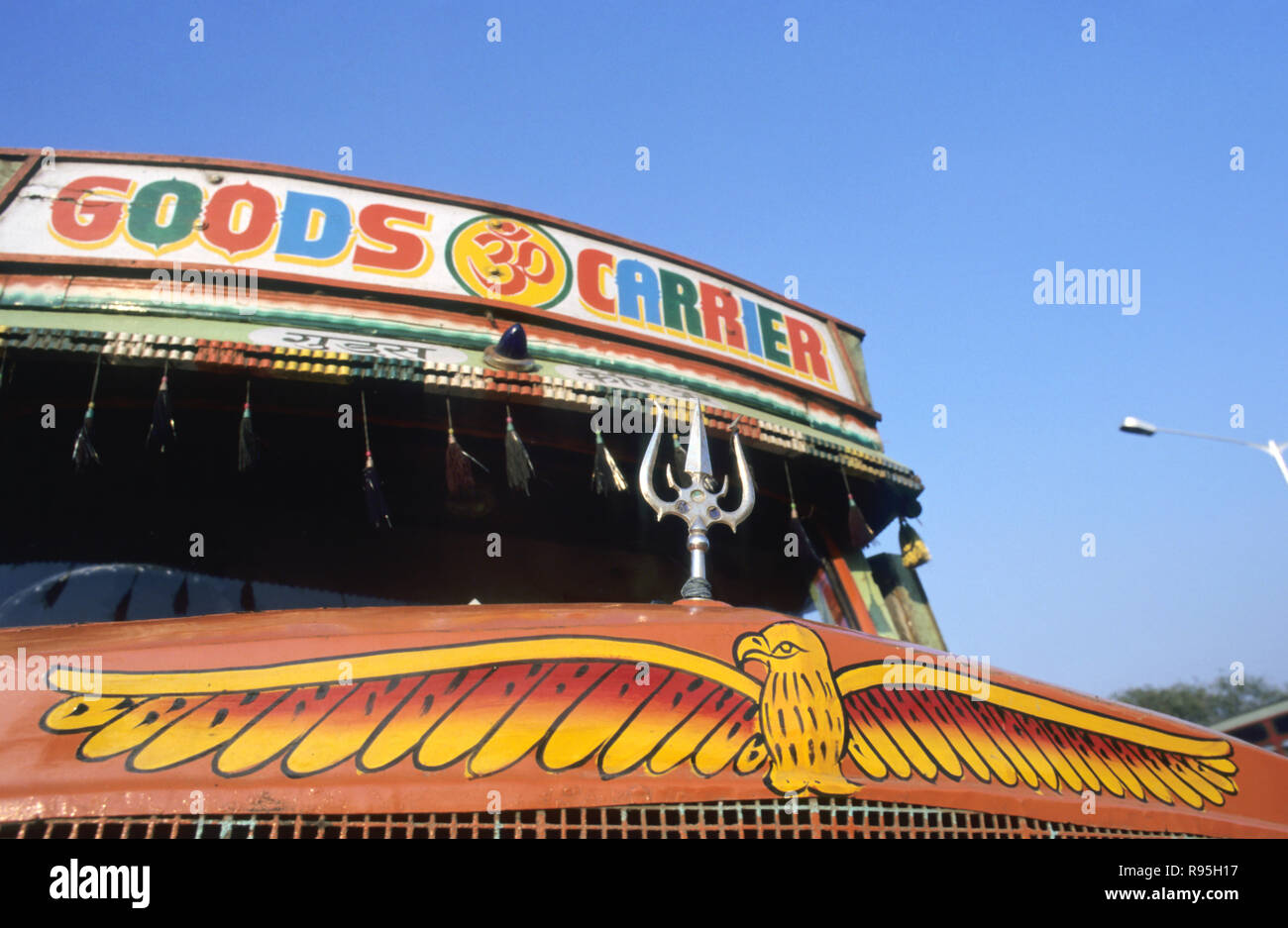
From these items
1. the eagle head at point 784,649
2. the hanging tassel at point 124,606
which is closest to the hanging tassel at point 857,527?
the eagle head at point 784,649

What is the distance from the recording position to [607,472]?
702cm

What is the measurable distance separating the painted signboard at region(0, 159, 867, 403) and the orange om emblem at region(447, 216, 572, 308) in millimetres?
13

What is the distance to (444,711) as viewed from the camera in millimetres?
3537

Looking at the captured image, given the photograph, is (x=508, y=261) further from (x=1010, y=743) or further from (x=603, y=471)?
(x=1010, y=743)

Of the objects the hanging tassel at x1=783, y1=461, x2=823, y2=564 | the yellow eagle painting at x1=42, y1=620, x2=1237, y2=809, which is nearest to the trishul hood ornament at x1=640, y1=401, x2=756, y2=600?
the yellow eagle painting at x1=42, y1=620, x2=1237, y2=809

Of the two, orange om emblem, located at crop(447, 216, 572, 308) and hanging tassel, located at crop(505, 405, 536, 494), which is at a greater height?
orange om emblem, located at crop(447, 216, 572, 308)

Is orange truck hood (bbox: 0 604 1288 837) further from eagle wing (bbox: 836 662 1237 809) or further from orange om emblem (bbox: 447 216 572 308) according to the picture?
orange om emblem (bbox: 447 216 572 308)

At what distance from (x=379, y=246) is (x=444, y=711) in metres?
5.34

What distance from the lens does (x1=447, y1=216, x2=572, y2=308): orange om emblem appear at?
314 inches

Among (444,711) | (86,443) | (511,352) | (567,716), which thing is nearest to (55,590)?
(86,443)

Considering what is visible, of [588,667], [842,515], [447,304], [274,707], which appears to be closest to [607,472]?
[447,304]
